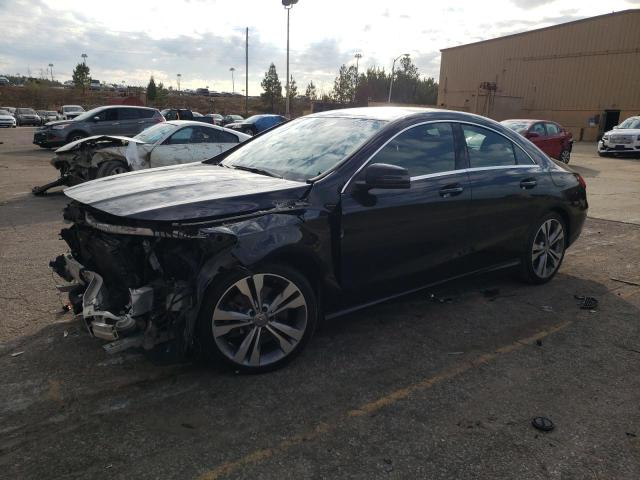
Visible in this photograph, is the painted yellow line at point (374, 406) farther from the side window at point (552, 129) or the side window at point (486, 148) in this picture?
the side window at point (552, 129)

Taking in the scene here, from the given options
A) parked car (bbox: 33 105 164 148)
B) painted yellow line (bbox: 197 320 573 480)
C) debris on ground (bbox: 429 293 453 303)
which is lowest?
debris on ground (bbox: 429 293 453 303)

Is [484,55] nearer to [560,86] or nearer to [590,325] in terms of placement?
[560,86]

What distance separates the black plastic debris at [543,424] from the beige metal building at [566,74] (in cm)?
3984

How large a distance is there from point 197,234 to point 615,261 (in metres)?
5.38

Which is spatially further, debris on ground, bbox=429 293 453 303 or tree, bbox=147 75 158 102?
tree, bbox=147 75 158 102

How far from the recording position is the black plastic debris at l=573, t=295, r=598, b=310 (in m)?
4.57

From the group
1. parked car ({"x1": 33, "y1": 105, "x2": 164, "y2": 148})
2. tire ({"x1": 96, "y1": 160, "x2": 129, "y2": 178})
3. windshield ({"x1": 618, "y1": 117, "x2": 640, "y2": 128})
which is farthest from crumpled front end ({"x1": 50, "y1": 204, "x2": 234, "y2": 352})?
windshield ({"x1": 618, "y1": 117, "x2": 640, "y2": 128})

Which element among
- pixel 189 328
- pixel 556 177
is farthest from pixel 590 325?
pixel 189 328

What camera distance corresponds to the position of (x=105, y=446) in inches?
100

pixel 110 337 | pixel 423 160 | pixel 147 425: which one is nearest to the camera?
pixel 147 425

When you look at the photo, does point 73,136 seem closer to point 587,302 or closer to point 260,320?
point 260,320

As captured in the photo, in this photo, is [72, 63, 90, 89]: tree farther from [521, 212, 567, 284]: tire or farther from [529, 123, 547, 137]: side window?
[521, 212, 567, 284]: tire

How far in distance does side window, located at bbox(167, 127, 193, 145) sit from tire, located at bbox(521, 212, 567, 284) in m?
7.57

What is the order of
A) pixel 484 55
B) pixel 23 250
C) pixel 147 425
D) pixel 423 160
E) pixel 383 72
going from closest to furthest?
pixel 147 425 → pixel 423 160 → pixel 23 250 → pixel 484 55 → pixel 383 72
